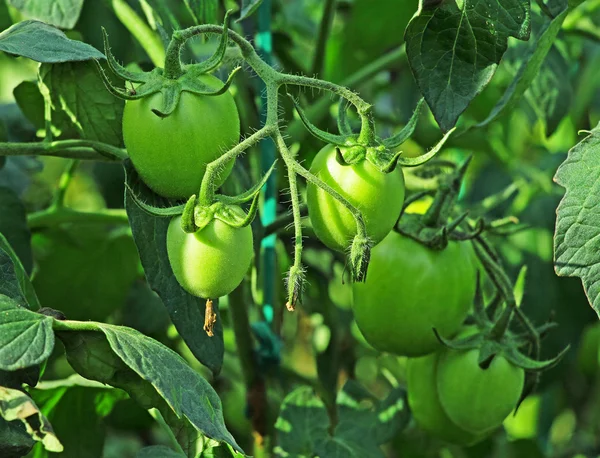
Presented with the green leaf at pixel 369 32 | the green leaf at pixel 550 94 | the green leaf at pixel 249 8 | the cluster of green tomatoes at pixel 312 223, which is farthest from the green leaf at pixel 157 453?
the green leaf at pixel 369 32

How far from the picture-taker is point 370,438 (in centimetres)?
98

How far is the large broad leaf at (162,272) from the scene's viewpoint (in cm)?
72

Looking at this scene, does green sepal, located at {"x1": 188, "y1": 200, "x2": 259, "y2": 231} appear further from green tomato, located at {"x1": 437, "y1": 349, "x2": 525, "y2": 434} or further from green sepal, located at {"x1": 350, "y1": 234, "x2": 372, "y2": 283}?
green tomato, located at {"x1": 437, "y1": 349, "x2": 525, "y2": 434}

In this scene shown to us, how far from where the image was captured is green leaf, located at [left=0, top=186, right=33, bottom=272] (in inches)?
36.9

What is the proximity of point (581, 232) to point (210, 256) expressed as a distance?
286mm

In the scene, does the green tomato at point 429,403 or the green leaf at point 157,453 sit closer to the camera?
the green leaf at point 157,453

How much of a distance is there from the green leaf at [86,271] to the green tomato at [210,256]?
1.72 ft

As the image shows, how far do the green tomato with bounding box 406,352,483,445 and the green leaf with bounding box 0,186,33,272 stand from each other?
0.41 meters

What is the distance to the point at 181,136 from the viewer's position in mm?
645

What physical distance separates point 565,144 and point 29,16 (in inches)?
40.9

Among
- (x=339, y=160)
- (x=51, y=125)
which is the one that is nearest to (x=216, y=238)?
(x=339, y=160)

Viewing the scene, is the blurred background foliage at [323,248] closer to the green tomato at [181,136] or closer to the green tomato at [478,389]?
the green tomato at [478,389]

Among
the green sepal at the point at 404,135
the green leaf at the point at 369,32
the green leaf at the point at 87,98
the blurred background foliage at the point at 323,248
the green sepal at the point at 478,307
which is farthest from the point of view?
the green leaf at the point at 369,32

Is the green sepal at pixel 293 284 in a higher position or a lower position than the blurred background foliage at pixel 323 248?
higher
